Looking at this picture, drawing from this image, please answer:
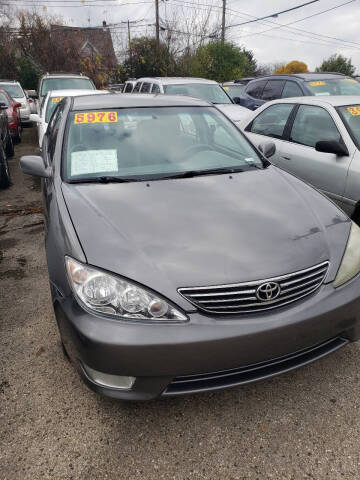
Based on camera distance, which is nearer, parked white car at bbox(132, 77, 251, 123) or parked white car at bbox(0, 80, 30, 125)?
parked white car at bbox(132, 77, 251, 123)

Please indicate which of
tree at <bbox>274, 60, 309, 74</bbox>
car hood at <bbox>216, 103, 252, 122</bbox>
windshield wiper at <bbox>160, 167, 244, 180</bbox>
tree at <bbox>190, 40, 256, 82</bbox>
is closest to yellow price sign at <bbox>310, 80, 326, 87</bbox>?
car hood at <bbox>216, 103, 252, 122</bbox>

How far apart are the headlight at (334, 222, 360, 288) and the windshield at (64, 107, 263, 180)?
3.32ft

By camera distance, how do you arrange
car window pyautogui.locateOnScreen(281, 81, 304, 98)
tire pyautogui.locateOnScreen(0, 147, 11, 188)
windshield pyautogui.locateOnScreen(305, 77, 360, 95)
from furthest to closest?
1. car window pyautogui.locateOnScreen(281, 81, 304, 98)
2. windshield pyautogui.locateOnScreen(305, 77, 360, 95)
3. tire pyautogui.locateOnScreen(0, 147, 11, 188)

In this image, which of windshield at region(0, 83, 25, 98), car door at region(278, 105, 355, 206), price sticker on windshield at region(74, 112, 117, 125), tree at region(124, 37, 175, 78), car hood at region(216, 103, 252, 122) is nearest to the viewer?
price sticker on windshield at region(74, 112, 117, 125)

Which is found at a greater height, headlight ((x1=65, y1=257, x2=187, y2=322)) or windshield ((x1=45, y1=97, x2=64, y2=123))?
windshield ((x1=45, y1=97, x2=64, y2=123))

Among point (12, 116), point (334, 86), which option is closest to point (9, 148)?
point (12, 116)

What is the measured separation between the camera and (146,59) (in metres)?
22.8

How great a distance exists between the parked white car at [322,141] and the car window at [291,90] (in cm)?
321

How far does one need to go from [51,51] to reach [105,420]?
26.7 m

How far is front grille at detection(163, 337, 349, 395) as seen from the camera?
5.68 ft

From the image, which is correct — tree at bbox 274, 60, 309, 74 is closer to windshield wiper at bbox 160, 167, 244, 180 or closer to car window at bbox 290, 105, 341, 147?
car window at bbox 290, 105, 341, 147

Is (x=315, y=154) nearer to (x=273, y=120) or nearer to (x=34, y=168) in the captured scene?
(x=273, y=120)

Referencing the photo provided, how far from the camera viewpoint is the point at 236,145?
3119mm

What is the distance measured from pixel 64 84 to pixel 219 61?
1240 centimetres
